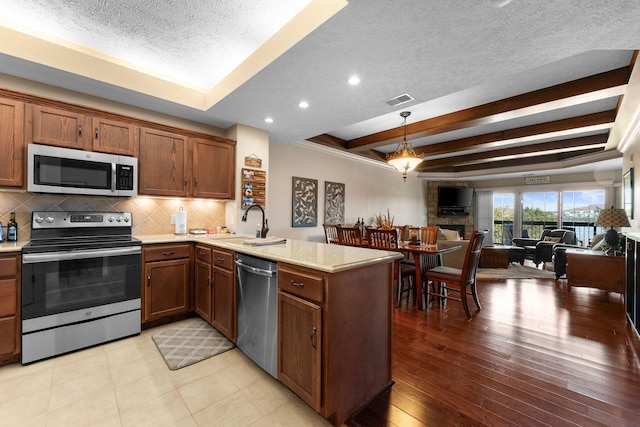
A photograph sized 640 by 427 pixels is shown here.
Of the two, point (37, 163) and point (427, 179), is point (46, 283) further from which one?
point (427, 179)

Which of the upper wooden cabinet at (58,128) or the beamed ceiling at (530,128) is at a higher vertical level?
the beamed ceiling at (530,128)

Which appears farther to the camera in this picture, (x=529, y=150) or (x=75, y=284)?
(x=529, y=150)

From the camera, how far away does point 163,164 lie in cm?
313

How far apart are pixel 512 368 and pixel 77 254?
3.68m

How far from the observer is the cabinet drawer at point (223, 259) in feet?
7.75

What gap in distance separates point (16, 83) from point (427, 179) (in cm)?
913

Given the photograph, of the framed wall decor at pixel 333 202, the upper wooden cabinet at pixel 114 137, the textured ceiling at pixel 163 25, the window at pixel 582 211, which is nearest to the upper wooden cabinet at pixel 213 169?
the upper wooden cabinet at pixel 114 137

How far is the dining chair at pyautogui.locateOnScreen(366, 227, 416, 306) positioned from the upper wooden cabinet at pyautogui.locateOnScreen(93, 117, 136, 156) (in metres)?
3.11

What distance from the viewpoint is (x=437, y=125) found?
4215 mm

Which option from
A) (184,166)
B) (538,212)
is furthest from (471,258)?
(538,212)

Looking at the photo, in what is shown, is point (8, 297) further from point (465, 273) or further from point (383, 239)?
point (465, 273)

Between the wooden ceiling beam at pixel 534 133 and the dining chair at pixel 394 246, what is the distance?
303 centimetres

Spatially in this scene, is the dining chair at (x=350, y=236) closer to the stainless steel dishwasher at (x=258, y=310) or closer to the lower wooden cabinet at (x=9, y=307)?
the stainless steel dishwasher at (x=258, y=310)

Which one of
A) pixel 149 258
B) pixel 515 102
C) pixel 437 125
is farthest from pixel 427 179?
pixel 149 258
